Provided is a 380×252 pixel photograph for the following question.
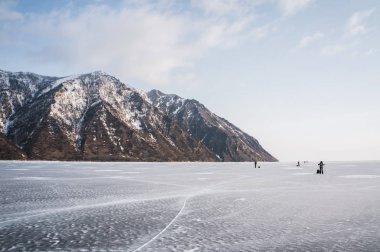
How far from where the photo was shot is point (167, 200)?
779 inches

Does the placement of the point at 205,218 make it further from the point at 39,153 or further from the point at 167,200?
the point at 39,153

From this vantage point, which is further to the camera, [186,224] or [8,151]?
[8,151]

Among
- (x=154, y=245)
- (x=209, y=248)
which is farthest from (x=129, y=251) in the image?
(x=209, y=248)

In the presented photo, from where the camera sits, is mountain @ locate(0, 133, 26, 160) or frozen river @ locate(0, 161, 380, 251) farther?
mountain @ locate(0, 133, 26, 160)

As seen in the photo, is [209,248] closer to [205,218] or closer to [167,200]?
[205,218]

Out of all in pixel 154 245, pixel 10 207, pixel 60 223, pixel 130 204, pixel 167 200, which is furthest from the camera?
pixel 167 200

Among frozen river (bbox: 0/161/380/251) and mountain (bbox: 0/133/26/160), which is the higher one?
mountain (bbox: 0/133/26/160)

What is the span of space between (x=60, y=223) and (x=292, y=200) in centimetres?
1282

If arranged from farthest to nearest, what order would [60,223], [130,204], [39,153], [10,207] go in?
[39,153]
[130,204]
[10,207]
[60,223]

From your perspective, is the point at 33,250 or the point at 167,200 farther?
the point at 167,200

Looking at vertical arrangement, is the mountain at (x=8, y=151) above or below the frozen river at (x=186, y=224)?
above

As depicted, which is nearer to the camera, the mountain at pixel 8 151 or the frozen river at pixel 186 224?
the frozen river at pixel 186 224

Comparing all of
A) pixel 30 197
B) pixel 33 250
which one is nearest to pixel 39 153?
pixel 30 197

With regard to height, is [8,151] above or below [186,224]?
above
